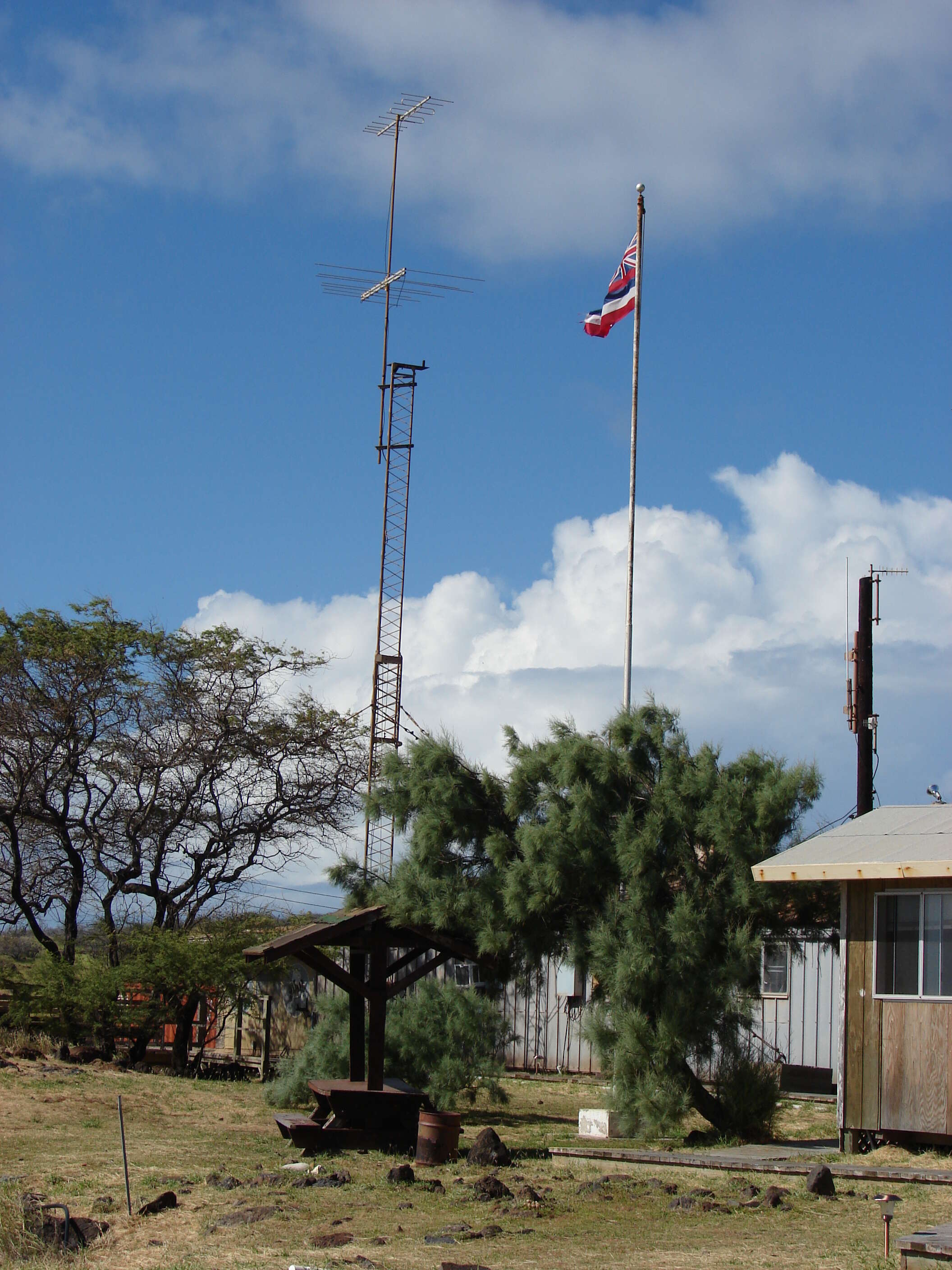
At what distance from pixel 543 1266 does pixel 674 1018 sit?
6706 millimetres

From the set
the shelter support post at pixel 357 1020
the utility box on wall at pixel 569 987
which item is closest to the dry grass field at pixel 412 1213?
the shelter support post at pixel 357 1020

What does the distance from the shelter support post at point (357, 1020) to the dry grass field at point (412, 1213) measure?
1256 millimetres

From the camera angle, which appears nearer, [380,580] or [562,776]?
[562,776]

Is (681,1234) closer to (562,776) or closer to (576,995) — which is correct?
(562,776)

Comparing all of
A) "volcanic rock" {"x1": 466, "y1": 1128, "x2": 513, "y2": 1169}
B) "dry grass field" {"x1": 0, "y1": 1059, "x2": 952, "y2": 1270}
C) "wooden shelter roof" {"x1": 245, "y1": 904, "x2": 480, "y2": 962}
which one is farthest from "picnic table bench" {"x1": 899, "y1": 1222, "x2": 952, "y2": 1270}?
"wooden shelter roof" {"x1": 245, "y1": 904, "x2": 480, "y2": 962}

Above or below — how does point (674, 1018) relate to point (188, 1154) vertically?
above

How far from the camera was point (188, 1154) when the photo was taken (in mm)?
14211

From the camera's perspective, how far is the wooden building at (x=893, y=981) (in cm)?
1291

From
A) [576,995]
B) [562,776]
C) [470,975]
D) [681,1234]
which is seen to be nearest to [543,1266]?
[681,1234]

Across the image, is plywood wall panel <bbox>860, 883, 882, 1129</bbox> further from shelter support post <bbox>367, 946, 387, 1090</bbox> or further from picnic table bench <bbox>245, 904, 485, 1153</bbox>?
shelter support post <bbox>367, 946, 387, 1090</bbox>

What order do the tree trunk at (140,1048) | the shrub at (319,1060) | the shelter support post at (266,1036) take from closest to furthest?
1. the shrub at (319,1060)
2. the tree trunk at (140,1048)
3. the shelter support post at (266,1036)

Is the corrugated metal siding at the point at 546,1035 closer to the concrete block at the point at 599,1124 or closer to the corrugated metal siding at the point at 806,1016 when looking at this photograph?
the corrugated metal siding at the point at 806,1016

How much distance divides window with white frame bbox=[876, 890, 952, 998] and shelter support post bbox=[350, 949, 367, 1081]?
19.8ft

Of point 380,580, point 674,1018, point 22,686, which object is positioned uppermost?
point 380,580
